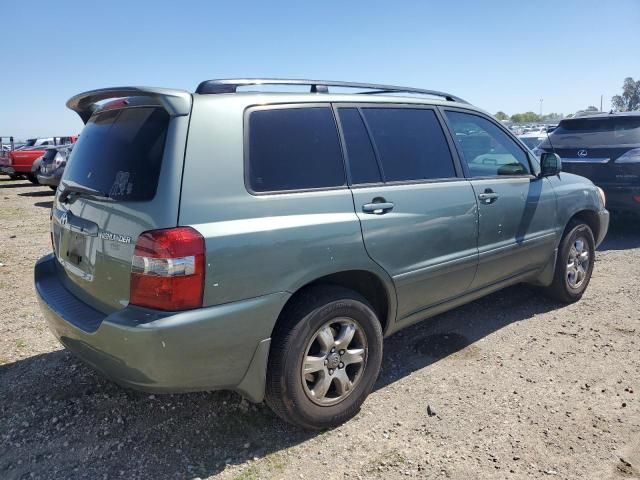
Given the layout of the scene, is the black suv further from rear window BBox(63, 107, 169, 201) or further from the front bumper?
rear window BBox(63, 107, 169, 201)

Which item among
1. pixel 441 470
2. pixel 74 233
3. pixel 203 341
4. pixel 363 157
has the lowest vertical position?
pixel 441 470

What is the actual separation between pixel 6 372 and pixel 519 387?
3512 millimetres

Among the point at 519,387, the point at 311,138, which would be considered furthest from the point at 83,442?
the point at 519,387

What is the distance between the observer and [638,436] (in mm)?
2812

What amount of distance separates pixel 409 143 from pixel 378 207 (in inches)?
26.3

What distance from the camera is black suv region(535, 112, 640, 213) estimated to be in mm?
6953

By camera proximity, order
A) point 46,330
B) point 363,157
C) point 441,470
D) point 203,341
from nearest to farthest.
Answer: point 203,341, point 441,470, point 363,157, point 46,330

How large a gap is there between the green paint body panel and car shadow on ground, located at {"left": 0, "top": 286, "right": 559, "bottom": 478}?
405 mm

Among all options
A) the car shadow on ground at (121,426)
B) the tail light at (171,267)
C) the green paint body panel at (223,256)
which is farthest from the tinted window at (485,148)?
the tail light at (171,267)

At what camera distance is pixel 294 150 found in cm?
277

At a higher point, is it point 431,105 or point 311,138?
Answer: point 431,105

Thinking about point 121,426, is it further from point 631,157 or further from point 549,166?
point 631,157

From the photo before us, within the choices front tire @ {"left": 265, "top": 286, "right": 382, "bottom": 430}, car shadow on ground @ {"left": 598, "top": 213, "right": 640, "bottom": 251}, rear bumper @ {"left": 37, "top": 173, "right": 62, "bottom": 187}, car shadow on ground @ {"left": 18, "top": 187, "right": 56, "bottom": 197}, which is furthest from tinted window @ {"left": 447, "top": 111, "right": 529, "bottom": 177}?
car shadow on ground @ {"left": 18, "top": 187, "right": 56, "bottom": 197}

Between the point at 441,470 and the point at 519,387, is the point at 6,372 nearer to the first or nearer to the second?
the point at 441,470
